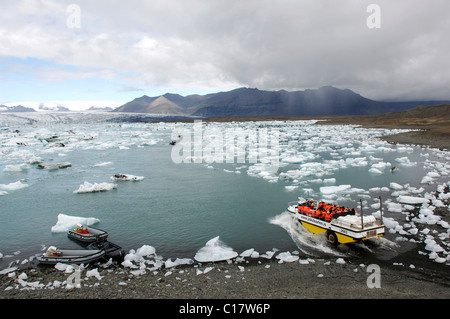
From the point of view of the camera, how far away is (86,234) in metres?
12.4

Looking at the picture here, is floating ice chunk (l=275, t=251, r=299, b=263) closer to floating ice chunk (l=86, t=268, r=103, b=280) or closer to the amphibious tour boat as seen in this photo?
the amphibious tour boat

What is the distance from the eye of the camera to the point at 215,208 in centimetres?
1669

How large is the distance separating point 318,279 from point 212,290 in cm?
327

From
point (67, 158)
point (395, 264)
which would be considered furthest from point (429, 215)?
point (67, 158)

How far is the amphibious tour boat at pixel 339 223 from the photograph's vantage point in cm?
1095

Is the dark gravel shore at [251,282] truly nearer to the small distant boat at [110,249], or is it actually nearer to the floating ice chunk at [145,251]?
the small distant boat at [110,249]

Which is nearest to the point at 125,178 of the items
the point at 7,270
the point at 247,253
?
the point at 7,270

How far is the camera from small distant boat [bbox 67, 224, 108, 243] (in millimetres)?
12039

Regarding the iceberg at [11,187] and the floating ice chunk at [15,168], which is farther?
the floating ice chunk at [15,168]

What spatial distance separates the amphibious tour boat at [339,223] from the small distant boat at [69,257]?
834 cm

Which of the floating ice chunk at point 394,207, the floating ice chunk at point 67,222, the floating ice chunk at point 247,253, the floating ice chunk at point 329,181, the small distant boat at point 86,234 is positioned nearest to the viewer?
the floating ice chunk at point 247,253

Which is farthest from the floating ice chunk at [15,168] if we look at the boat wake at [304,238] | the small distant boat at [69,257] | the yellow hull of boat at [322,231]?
the yellow hull of boat at [322,231]
